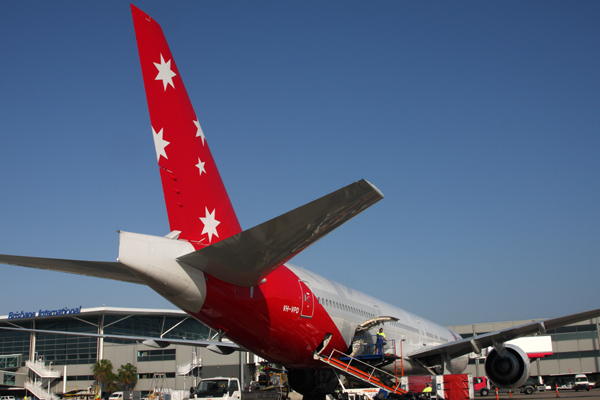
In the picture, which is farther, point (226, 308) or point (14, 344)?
point (14, 344)

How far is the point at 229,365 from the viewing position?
4012 centimetres

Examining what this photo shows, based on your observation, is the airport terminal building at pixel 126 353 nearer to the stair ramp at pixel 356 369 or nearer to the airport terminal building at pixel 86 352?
the airport terminal building at pixel 86 352

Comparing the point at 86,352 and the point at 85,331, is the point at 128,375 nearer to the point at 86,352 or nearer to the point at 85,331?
the point at 86,352

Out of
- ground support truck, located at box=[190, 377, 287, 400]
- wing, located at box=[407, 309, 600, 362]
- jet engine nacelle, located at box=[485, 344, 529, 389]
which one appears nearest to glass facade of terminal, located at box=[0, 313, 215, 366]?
ground support truck, located at box=[190, 377, 287, 400]

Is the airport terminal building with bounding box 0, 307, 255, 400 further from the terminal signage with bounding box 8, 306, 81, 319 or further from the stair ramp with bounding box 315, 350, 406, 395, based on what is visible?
the stair ramp with bounding box 315, 350, 406, 395

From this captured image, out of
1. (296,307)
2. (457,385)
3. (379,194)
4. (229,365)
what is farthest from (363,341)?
(229,365)

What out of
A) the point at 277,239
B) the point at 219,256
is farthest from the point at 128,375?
the point at 277,239

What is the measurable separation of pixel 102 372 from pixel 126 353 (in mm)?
2835

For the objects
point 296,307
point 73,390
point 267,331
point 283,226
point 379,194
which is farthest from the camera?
point 73,390

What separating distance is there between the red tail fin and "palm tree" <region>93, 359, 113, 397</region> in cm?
4466

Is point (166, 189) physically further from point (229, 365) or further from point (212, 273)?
point (229, 365)

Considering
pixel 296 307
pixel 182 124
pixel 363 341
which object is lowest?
pixel 363 341

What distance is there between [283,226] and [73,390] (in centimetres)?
5222

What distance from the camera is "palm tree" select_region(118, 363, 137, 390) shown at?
4734cm
